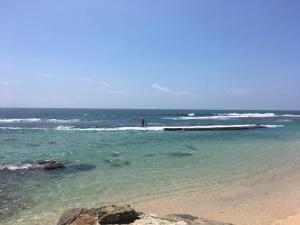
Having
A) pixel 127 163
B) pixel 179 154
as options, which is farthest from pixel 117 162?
pixel 179 154

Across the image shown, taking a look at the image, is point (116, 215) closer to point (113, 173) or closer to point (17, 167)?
point (113, 173)

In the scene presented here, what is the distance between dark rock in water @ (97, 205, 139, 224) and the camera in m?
6.29

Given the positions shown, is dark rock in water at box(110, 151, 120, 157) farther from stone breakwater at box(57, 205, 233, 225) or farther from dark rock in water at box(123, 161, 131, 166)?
Result: stone breakwater at box(57, 205, 233, 225)

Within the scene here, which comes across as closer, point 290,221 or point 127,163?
point 290,221

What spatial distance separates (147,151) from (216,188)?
435 inches

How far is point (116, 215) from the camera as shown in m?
6.37

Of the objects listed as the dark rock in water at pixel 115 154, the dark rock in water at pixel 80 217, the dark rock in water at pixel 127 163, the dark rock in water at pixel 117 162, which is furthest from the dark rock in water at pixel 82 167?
the dark rock in water at pixel 80 217

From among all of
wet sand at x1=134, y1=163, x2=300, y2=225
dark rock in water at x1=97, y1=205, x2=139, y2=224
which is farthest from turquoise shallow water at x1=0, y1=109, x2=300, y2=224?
dark rock in water at x1=97, y1=205, x2=139, y2=224

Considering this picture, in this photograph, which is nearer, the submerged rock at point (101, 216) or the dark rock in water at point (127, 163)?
the submerged rock at point (101, 216)

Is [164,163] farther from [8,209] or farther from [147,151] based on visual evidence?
[8,209]

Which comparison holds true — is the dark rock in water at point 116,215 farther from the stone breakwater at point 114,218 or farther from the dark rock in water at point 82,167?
the dark rock in water at point 82,167

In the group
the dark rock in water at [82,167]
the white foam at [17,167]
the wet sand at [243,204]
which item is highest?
the white foam at [17,167]

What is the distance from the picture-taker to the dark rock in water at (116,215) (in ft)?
20.6

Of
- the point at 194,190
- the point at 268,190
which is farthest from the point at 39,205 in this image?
the point at 268,190
